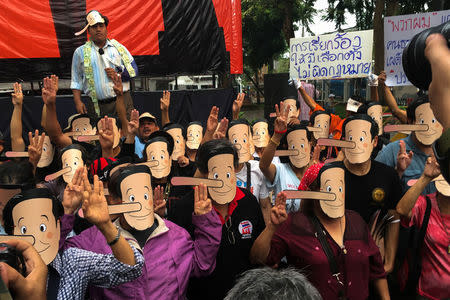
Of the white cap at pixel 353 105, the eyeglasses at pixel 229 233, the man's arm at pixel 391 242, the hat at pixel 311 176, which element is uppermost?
the white cap at pixel 353 105

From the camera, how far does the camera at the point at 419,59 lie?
3.41ft

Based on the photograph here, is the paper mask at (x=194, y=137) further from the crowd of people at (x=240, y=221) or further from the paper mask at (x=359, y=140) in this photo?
the paper mask at (x=359, y=140)

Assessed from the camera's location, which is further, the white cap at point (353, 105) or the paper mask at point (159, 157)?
the white cap at point (353, 105)

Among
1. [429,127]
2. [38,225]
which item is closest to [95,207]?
[38,225]

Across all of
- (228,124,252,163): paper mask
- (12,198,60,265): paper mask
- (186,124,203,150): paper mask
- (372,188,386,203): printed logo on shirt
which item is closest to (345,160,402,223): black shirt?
(372,188,386,203): printed logo on shirt

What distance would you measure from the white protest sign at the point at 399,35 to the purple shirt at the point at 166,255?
157 inches

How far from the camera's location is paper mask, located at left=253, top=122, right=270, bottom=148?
3674 mm

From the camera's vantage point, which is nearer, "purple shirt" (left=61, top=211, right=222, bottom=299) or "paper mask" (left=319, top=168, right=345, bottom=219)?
"purple shirt" (left=61, top=211, right=222, bottom=299)

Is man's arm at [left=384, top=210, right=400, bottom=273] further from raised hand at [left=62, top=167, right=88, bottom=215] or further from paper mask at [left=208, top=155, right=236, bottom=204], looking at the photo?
raised hand at [left=62, top=167, right=88, bottom=215]

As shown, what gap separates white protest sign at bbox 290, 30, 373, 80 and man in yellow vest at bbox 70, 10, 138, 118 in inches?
115

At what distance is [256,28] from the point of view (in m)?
21.1

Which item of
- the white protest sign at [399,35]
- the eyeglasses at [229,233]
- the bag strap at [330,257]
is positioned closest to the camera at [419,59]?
the bag strap at [330,257]

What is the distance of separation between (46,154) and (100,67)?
1381 mm

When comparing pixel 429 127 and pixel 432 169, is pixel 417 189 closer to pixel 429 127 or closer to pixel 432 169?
pixel 432 169
